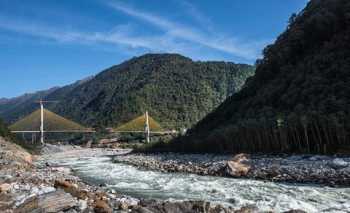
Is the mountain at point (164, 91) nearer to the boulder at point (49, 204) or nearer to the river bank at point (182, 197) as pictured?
the river bank at point (182, 197)

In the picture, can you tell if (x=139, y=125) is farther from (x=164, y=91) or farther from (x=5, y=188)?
(x=5, y=188)

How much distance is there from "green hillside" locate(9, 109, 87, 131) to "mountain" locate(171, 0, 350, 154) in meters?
28.2

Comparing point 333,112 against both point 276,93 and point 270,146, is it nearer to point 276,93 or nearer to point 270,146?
point 270,146

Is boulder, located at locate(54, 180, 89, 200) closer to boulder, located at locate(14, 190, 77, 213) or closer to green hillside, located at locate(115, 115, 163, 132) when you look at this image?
boulder, located at locate(14, 190, 77, 213)

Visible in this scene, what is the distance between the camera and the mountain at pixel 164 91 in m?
110

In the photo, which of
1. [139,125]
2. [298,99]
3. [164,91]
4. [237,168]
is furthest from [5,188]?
[164,91]

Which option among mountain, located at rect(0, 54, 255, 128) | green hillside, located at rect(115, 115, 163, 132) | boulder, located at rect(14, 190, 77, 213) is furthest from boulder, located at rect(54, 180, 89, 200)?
mountain, located at rect(0, 54, 255, 128)

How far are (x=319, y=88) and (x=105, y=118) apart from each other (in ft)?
280

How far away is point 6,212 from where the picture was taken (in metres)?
12.0

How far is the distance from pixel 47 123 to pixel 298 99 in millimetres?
55985

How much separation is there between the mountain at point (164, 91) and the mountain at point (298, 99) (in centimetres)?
4865

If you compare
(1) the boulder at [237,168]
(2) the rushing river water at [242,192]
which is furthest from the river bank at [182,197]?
(1) the boulder at [237,168]

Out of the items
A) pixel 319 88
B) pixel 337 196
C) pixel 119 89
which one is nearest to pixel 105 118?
pixel 119 89

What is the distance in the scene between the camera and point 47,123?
82750 mm
